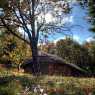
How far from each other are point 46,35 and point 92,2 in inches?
204

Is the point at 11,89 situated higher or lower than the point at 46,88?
higher

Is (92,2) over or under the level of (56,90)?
over

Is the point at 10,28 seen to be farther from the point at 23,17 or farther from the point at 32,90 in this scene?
the point at 32,90

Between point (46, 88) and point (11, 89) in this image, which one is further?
point (46, 88)

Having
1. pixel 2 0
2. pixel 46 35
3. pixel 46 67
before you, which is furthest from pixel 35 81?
pixel 46 67

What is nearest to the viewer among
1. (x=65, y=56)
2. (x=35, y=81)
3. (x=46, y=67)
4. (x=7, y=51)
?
(x=35, y=81)

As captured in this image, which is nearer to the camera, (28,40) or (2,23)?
(2,23)

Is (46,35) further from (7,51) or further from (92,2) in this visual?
(7,51)

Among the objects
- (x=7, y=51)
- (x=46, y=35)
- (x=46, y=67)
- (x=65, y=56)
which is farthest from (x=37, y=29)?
(x=65, y=56)

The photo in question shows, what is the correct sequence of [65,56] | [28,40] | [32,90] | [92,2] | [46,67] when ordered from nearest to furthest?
[32,90]
[92,2]
[28,40]
[46,67]
[65,56]

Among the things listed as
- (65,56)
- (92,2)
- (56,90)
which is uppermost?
(92,2)

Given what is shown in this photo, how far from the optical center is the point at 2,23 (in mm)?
30203

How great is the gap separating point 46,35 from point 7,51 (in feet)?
136

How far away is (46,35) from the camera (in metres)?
29.5
